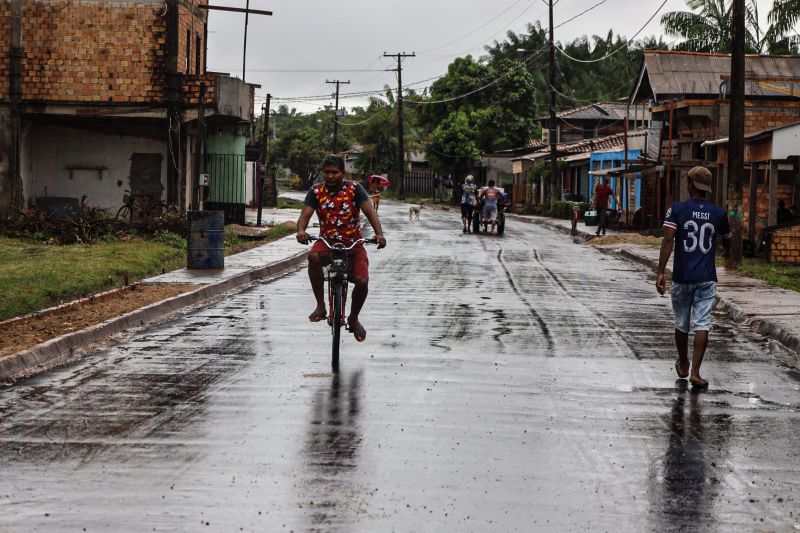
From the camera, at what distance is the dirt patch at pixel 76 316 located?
37.9 feet

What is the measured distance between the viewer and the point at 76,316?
13.7 metres

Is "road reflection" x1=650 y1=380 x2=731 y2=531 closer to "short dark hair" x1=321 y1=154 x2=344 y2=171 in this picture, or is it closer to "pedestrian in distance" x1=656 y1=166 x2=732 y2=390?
"pedestrian in distance" x1=656 y1=166 x2=732 y2=390

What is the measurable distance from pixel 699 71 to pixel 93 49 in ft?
78.8

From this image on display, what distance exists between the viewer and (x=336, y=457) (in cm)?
695

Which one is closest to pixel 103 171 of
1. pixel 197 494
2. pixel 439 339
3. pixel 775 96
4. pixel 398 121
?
pixel 439 339

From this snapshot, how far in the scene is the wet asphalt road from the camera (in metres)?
5.86

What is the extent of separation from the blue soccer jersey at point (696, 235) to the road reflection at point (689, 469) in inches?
49.7

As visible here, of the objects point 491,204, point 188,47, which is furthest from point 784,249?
point 188,47

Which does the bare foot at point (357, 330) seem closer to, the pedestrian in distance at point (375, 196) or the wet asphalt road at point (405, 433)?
the wet asphalt road at point (405, 433)

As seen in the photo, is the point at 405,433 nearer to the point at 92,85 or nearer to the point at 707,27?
the point at 92,85

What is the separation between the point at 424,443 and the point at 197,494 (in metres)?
1.83

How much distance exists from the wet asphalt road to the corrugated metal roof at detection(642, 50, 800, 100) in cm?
3039

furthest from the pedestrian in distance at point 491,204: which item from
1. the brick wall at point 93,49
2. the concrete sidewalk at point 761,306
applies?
the concrete sidewalk at point 761,306

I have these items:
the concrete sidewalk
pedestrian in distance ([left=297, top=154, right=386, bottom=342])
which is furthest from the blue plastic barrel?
pedestrian in distance ([left=297, top=154, right=386, bottom=342])
